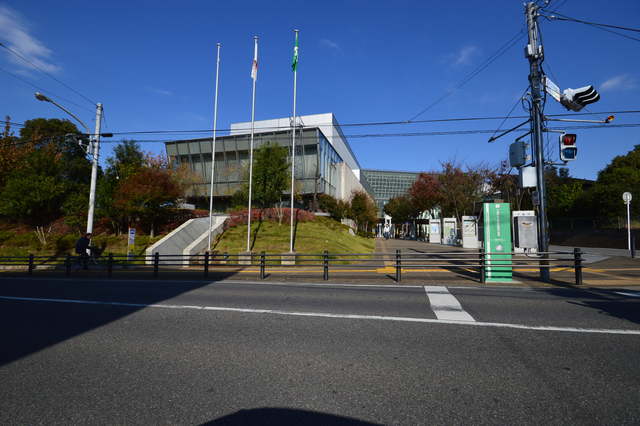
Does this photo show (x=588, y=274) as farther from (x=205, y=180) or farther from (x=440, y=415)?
(x=205, y=180)

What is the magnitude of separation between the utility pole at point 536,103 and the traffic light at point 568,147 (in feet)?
2.16

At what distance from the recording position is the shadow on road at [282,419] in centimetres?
259

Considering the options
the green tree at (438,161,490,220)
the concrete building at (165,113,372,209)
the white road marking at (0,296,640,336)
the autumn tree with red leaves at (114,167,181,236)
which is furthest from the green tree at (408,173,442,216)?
the white road marking at (0,296,640,336)

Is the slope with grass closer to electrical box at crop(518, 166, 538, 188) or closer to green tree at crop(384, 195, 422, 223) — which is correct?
electrical box at crop(518, 166, 538, 188)

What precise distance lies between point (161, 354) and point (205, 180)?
3915 cm

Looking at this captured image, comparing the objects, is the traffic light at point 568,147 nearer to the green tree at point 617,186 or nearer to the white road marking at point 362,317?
the white road marking at point 362,317

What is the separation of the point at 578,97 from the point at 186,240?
21861mm

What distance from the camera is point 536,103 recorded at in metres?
11.6

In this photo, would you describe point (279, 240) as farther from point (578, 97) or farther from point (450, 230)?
point (450, 230)

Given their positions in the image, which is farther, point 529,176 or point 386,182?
point 386,182

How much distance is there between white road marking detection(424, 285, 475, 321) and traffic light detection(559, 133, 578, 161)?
644 centimetres

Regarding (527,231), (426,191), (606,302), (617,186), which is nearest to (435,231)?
(426,191)

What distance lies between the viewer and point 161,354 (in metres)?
4.24

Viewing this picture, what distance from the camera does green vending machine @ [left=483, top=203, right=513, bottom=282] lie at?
420 inches
